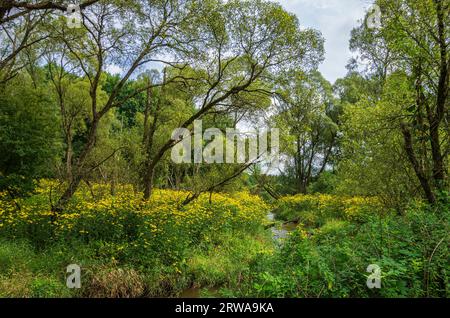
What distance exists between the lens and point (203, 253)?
955 centimetres

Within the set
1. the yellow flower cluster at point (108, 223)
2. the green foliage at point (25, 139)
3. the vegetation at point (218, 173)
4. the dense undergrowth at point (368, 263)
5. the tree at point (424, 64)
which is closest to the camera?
the dense undergrowth at point (368, 263)

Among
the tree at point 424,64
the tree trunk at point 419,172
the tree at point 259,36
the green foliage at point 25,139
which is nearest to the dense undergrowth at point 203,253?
the tree trunk at point 419,172

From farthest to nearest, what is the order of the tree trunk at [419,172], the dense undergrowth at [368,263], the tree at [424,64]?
the tree trunk at [419,172]
the tree at [424,64]
the dense undergrowth at [368,263]

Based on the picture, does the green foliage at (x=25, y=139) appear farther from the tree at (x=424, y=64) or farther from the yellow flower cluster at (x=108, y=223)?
the tree at (x=424, y=64)

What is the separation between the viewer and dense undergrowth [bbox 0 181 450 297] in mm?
4172

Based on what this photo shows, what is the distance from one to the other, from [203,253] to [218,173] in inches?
291

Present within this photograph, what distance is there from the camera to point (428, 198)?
22.5 ft

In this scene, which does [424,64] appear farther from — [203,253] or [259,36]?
[203,253]

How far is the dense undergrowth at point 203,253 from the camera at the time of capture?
13.7 feet

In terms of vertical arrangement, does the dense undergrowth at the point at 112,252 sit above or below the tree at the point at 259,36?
below

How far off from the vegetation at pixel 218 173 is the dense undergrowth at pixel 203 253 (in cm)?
3

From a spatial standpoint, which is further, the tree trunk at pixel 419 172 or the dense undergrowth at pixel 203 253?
the tree trunk at pixel 419 172

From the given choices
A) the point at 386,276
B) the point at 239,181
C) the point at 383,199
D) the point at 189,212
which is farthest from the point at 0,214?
the point at 239,181

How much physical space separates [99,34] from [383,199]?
9.37m
